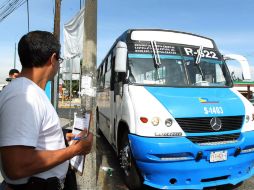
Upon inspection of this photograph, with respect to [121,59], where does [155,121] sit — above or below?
below

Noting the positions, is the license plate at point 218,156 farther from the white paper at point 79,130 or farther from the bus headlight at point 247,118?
the white paper at point 79,130

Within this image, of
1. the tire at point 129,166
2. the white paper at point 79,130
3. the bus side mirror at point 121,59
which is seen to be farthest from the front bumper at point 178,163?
the white paper at point 79,130

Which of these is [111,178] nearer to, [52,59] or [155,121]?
[155,121]

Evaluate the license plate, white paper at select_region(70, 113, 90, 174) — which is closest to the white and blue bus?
the license plate

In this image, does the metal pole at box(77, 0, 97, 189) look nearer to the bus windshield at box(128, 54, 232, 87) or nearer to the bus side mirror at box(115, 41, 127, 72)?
the bus side mirror at box(115, 41, 127, 72)

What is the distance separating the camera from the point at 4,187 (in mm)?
2057

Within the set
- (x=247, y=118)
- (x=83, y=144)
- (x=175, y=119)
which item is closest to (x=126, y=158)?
(x=175, y=119)

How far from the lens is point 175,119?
4758 millimetres

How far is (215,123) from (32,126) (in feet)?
12.1

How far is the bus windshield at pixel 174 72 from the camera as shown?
562 centimetres

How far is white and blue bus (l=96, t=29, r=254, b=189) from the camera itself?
4707 mm

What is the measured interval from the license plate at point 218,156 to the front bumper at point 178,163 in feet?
0.15

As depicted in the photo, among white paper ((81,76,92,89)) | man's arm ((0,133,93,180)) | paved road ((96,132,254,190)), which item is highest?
white paper ((81,76,92,89))

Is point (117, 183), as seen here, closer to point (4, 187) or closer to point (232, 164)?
point (232, 164)
